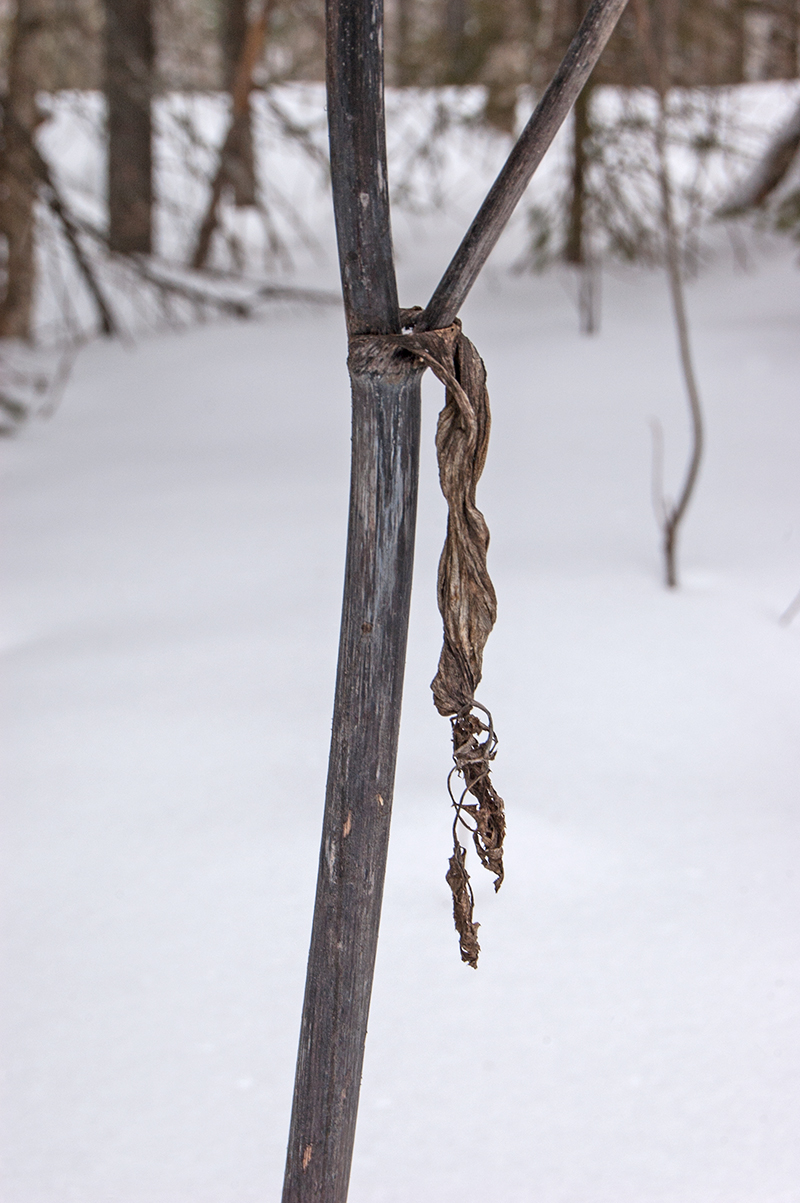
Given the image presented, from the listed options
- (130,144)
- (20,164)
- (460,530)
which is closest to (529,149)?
(460,530)

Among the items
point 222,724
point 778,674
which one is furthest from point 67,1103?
point 778,674

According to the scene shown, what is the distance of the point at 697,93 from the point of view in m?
4.30

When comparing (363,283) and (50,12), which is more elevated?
(50,12)

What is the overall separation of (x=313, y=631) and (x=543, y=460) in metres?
1.03

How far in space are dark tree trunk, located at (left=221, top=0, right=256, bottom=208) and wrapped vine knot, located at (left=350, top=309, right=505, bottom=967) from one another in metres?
3.73

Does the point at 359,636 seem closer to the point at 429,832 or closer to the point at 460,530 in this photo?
the point at 460,530

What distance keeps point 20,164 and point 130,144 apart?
1.10m

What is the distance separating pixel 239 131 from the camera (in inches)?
173

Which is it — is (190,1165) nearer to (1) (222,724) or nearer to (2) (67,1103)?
(2) (67,1103)

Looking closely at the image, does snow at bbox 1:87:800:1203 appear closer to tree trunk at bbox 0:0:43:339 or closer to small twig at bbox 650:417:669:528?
small twig at bbox 650:417:669:528

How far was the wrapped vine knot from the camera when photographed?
1.77 ft

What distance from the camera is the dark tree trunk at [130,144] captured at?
4.27 m

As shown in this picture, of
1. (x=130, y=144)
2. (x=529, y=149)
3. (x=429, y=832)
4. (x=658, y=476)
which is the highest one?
(x=529, y=149)

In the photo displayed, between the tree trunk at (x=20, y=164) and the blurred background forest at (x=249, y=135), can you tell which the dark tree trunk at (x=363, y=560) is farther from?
the tree trunk at (x=20, y=164)
